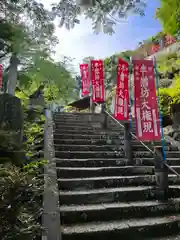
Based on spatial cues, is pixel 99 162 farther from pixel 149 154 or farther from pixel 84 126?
pixel 84 126

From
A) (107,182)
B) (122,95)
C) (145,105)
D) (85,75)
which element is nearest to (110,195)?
(107,182)

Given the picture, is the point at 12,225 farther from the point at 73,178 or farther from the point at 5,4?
the point at 73,178

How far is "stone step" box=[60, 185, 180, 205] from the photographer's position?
13.6 feet

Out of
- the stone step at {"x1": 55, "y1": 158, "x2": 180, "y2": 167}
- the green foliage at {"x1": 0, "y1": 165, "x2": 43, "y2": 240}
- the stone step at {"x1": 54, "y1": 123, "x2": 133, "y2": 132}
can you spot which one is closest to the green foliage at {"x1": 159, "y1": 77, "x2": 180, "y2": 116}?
the stone step at {"x1": 54, "y1": 123, "x2": 133, "y2": 132}

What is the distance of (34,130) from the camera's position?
7.57 meters

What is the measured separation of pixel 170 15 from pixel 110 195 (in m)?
7.58

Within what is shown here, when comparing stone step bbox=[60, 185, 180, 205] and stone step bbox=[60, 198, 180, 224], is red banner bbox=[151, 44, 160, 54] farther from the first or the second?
stone step bbox=[60, 198, 180, 224]

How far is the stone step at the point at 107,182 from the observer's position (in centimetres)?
461

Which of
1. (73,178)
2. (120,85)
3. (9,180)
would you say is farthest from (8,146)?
(120,85)

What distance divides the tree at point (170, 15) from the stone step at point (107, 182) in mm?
5901

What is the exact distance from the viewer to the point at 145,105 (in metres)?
6.02

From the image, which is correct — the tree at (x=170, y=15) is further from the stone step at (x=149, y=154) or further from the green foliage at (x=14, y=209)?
the green foliage at (x=14, y=209)

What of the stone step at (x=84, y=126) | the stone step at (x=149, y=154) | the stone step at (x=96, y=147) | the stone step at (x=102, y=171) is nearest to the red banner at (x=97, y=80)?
the stone step at (x=84, y=126)

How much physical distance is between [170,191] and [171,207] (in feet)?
1.69
